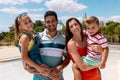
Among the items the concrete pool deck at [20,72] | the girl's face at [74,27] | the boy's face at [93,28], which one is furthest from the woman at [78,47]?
the concrete pool deck at [20,72]

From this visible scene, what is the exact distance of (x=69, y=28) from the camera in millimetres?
3092

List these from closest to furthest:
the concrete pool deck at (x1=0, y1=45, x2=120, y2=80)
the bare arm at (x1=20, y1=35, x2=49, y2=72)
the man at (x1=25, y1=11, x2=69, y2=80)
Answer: the bare arm at (x1=20, y1=35, x2=49, y2=72), the man at (x1=25, y1=11, x2=69, y2=80), the concrete pool deck at (x1=0, y1=45, x2=120, y2=80)

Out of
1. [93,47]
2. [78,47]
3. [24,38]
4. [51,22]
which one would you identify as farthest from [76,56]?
[24,38]

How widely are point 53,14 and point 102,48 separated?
2.33 feet

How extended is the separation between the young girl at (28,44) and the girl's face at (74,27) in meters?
0.42

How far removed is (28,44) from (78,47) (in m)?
0.58

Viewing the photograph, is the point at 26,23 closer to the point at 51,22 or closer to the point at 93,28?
the point at 51,22

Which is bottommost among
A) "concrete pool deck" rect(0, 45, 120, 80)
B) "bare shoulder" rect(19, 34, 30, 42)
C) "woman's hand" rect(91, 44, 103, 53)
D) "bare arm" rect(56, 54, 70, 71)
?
"concrete pool deck" rect(0, 45, 120, 80)

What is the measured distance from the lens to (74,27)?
302 cm

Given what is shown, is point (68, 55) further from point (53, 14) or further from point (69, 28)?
point (53, 14)

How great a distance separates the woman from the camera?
117 inches

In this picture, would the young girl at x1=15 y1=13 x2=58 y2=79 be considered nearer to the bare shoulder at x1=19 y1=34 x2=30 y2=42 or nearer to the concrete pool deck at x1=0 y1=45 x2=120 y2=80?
the bare shoulder at x1=19 y1=34 x2=30 y2=42

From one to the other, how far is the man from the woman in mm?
121

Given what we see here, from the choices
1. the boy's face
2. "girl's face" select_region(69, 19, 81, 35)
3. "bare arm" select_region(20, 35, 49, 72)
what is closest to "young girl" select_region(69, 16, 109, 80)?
the boy's face
